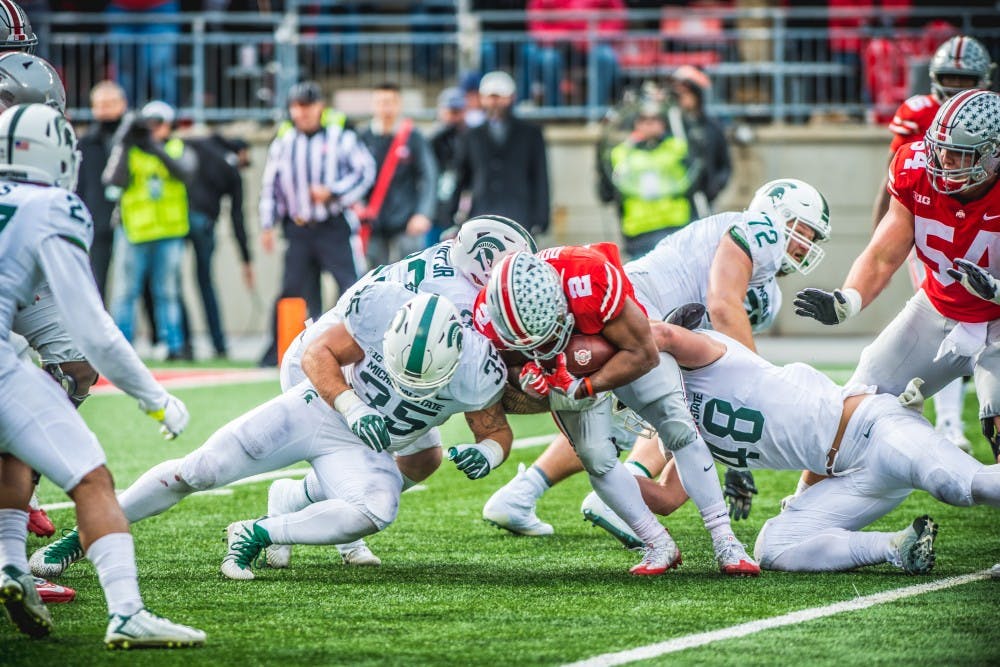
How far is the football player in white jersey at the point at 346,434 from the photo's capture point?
5.02m

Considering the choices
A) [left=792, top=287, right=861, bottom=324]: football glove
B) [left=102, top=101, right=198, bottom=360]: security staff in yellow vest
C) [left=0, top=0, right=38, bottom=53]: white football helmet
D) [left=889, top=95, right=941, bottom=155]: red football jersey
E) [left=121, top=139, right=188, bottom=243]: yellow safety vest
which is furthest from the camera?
[left=121, top=139, right=188, bottom=243]: yellow safety vest

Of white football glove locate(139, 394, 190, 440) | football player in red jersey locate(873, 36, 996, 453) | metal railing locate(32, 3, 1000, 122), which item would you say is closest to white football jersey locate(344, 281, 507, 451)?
white football glove locate(139, 394, 190, 440)

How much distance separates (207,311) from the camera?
13.1 m

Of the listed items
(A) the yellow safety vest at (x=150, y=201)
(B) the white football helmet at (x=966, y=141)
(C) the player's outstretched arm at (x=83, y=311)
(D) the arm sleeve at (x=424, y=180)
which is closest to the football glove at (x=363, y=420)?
(C) the player's outstretched arm at (x=83, y=311)

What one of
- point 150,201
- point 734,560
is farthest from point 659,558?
point 150,201

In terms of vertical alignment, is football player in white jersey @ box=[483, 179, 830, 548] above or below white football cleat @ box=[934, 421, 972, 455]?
above

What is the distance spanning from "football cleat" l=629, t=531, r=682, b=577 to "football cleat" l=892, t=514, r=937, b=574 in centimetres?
74

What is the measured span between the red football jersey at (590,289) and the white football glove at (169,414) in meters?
1.11

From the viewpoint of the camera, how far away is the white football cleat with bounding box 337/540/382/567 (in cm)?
560

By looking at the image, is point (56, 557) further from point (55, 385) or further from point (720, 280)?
point (720, 280)

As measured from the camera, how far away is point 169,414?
434 centimetres

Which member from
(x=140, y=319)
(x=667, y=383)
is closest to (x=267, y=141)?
(x=140, y=319)

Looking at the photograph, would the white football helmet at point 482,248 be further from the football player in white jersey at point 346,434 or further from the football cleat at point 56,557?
the football cleat at point 56,557

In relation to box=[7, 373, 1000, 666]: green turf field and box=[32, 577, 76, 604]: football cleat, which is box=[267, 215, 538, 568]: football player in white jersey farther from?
box=[32, 577, 76, 604]: football cleat
